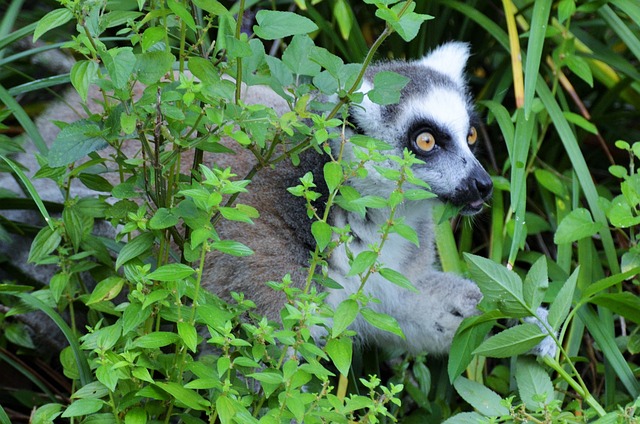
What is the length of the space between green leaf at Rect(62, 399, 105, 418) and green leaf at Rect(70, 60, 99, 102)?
714 mm

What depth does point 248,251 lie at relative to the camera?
189 centimetres

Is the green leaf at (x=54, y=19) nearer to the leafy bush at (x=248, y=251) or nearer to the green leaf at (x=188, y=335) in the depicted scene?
the leafy bush at (x=248, y=251)

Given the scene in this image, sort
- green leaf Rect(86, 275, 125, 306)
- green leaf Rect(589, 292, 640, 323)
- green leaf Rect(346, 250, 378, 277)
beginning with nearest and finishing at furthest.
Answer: green leaf Rect(346, 250, 378, 277) < green leaf Rect(86, 275, 125, 306) < green leaf Rect(589, 292, 640, 323)

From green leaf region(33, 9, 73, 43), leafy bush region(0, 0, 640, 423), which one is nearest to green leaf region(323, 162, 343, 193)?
leafy bush region(0, 0, 640, 423)

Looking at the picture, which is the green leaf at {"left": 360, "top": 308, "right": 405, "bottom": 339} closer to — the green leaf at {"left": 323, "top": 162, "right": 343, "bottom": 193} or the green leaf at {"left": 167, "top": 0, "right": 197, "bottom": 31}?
the green leaf at {"left": 323, "top": 162, "right": 343, "bottom": 193}

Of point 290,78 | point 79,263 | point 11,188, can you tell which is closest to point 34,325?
point 11,188

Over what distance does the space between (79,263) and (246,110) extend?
83 cm

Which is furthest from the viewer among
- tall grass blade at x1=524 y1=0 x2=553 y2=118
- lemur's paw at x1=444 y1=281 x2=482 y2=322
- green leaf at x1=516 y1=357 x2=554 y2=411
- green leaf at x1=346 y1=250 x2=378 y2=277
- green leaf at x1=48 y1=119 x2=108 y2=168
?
lemur's paw at x1=444 y1=281 x2=482 y2=322

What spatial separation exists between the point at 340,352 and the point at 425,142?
1196 mm

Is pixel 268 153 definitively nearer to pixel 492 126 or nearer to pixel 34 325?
pixel 34 325

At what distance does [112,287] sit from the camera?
222 centimetres

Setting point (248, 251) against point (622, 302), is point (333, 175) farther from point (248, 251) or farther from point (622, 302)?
point (622, 302)

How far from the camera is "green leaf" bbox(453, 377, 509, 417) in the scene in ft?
7.47

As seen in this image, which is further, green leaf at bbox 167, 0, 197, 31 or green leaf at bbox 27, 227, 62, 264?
green leaf at bbox 27, 227, 62, 264
